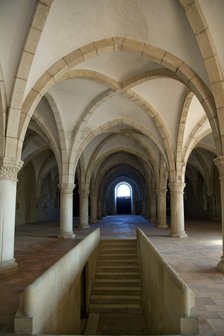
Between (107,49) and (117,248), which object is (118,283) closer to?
(117,248)

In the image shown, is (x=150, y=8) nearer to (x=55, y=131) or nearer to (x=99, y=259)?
(x=55, y=131)

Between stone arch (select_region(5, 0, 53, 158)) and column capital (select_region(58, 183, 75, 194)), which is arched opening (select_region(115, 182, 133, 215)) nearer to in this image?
column capital (select_region(58, 183, 75, 194))

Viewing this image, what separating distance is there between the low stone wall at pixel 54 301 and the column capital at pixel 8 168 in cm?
200

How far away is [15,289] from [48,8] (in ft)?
15.5

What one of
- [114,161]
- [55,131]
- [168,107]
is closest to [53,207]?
[114,161]

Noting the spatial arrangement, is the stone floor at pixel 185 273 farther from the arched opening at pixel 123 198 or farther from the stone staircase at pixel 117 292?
A: the arched opening at pixel 123 198

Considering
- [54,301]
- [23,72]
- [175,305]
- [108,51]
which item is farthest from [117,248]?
[175,305]

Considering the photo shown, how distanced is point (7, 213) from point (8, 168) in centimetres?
90

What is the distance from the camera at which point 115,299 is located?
306 inches

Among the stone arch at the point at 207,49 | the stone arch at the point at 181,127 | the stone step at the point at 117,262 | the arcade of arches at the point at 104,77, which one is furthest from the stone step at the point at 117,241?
the stone arch at the point at 207,49

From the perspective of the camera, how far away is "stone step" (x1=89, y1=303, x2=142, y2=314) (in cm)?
725

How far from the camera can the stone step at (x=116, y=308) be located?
7.25 metres

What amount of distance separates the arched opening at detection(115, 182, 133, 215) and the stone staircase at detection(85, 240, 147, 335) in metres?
23.9

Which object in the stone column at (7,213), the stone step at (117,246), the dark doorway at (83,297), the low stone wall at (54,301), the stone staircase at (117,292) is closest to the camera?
the low stone wall at (54,301)
